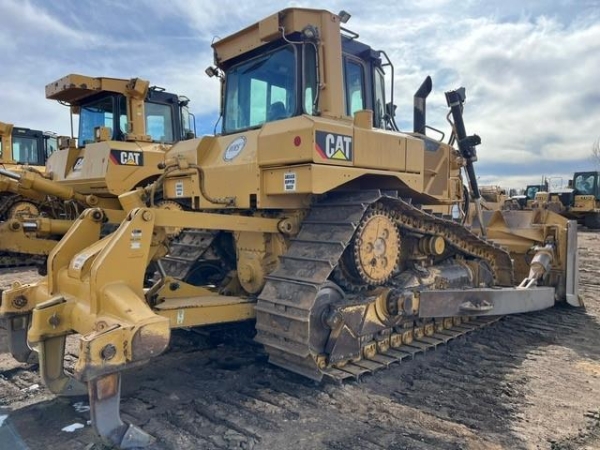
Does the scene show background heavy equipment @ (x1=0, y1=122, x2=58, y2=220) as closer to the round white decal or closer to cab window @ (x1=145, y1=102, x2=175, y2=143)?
cab window @ (x1=145, y1=102, x2=175, y2=143)

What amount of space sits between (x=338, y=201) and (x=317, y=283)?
3.04 feet

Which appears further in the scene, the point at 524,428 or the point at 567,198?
the point at 567,198

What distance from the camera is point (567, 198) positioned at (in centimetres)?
2506

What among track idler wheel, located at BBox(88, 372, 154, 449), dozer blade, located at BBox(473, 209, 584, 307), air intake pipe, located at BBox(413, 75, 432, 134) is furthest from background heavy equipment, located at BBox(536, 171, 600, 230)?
track idler wheel, located at BBox(88, 372, 154, 449)

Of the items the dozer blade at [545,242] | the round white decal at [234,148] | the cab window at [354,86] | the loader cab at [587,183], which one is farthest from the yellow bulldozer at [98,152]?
the loader cab at [587,183]

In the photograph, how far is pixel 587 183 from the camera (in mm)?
25719

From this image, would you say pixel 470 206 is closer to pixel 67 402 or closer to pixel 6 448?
pixel 67 402

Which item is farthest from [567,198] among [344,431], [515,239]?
[344,431]

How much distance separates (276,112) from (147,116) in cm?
576

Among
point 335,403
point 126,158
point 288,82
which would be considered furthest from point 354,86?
point 126,158

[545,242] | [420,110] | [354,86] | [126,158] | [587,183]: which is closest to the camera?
[354,86]

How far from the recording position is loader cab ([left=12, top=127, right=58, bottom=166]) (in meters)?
14.5

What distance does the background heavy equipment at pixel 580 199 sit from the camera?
24062 mm

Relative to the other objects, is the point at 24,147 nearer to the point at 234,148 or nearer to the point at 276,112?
the point at 234,148
